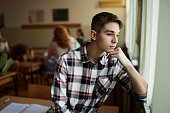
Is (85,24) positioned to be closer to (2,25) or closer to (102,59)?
(2,25)

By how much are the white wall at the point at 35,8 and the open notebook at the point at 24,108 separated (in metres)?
4.96

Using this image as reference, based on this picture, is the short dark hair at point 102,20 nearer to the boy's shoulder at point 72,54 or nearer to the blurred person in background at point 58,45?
the boy's shoulder at point 72,54

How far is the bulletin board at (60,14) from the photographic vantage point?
6.40 metres

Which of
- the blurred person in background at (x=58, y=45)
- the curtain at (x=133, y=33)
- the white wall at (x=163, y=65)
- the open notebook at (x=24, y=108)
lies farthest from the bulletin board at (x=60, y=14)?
the white wall at (x=163, y=65)

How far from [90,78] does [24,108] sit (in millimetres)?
606

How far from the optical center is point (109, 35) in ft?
3.02

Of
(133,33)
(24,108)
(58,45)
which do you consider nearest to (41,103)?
(24,108)

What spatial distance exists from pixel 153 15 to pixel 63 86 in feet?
2.31

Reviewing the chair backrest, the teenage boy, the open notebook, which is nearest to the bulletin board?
the chair backrest

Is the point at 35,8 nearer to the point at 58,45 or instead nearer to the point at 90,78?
the point at 58,45

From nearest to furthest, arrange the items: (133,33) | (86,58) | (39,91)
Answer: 1. (86,58)
2. (39,91)
3. (133,33)

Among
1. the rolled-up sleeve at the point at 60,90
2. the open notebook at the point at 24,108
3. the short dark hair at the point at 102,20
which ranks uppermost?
the short dark hair at the point at 102,20

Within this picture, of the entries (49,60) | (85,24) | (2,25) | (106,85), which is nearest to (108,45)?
(106,85)

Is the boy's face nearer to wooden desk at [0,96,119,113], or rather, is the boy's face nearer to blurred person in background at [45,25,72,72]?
wooden desk at [0,96,119,113]
